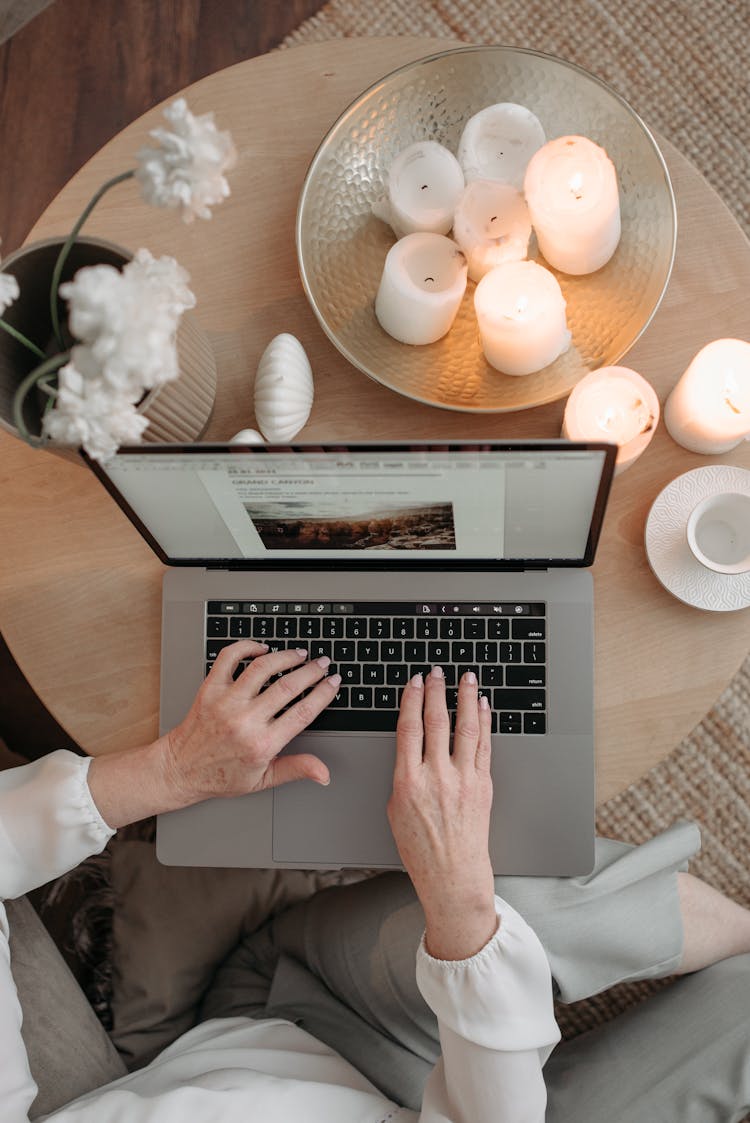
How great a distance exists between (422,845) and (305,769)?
0.13 metres

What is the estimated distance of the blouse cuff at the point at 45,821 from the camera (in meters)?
0.87

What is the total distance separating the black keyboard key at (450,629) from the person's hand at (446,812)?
41 mm

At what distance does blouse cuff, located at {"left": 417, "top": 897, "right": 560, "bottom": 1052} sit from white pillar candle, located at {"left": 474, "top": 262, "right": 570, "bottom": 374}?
531mm

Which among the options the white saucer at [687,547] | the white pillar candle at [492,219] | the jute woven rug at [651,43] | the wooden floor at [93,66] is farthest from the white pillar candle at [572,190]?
the wooden floor at [93,66]

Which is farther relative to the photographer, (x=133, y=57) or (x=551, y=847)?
(x=133, y=57)

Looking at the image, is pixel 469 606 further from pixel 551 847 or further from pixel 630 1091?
pixel 630 1091

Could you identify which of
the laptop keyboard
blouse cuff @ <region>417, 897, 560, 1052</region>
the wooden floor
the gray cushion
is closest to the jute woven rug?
the wooden floor

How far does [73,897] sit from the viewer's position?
135 cm

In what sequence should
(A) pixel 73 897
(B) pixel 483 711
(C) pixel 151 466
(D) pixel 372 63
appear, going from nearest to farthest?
1. (C) pixel 151 466
2. (B) pixel 483 711
3. (D) pixel 372 63
4. (A) pixel 73 897

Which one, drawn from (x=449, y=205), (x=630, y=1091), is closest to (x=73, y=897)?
(x=630, y=1091)

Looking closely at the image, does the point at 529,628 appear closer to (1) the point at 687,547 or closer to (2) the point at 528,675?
(2) the point at 528,675

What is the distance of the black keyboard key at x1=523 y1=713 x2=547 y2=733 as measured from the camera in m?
0.86

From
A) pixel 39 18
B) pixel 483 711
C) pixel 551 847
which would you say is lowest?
pixel 551 847

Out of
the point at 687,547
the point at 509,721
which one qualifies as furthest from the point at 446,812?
the point at 687,547
